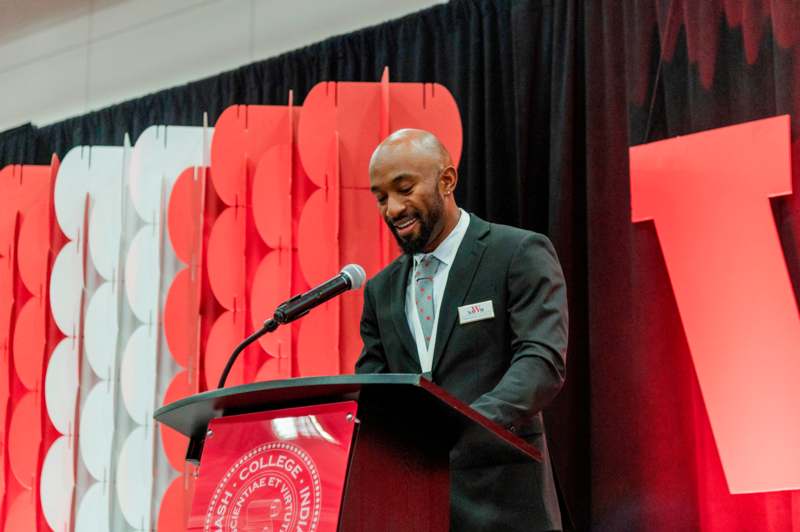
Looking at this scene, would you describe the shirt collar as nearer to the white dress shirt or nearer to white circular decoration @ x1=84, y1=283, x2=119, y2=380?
the white dress shirt

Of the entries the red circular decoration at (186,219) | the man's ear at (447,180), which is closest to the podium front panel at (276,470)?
the man's ear at (447,180)

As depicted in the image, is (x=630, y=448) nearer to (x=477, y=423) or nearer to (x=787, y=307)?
(x=787, y=307)

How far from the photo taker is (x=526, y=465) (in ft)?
6.87

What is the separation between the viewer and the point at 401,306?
2.32 m

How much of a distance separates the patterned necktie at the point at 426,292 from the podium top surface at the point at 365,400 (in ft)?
1.65

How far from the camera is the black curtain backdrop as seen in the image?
3.53 meters

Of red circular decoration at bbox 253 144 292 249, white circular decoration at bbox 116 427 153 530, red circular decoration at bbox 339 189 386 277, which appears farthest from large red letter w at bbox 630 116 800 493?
white circular decoration at bbox 116 427 153 530

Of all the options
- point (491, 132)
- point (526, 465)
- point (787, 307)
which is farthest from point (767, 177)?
point (526, 465)

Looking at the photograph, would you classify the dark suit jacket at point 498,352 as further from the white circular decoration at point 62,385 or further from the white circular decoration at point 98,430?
the white circular decoration at point 62,385

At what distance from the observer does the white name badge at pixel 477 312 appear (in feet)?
7.18

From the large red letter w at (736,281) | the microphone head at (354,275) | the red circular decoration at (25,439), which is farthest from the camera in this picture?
the red circular decoration at (25,439)

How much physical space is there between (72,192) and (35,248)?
12.0 inches

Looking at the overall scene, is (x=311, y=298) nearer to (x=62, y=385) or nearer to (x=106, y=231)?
(x=106, y=231)

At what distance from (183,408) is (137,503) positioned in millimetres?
2047
